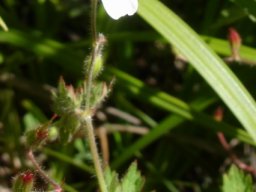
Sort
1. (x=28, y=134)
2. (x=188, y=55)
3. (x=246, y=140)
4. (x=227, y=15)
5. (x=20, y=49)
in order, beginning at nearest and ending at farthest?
(x=28, y=134), (x=188, y=55), (x=246, y=140), (x=227, y=15), (x=20, y=49)

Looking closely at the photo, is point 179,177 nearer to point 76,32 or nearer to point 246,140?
point 246,140

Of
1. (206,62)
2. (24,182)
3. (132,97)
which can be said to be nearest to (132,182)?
(24,182)

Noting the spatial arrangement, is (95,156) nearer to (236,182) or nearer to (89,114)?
(89,114)

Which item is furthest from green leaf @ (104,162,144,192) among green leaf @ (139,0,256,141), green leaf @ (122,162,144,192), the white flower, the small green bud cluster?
the white flower

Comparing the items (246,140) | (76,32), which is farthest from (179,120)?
(76,32)

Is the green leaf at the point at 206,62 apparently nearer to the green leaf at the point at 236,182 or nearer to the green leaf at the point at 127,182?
the green leaf at the point at 236,182

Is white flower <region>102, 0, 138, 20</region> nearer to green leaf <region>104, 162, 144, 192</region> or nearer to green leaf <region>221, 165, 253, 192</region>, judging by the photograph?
green leaf <region>104, 162, 144, 192</region>
